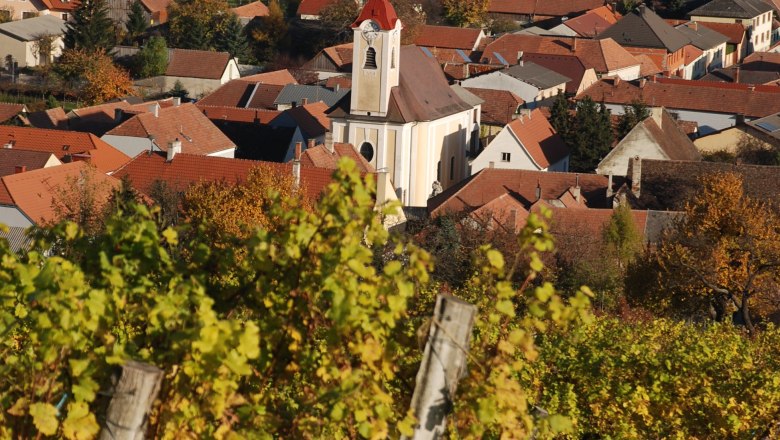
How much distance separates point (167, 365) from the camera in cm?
601

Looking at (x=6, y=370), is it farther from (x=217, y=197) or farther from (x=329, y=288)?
(x=217, y=197)

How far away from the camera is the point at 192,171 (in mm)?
35344

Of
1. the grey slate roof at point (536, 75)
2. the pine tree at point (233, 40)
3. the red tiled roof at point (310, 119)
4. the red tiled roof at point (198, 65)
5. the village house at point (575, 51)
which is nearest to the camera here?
the red tiled roof at point (310, 119)

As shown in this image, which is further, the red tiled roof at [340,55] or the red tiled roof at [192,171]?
the red tiled roof at [340,55]

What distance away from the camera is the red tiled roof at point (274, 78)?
5827cm

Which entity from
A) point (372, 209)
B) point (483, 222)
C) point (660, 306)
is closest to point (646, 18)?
point (483, 222)

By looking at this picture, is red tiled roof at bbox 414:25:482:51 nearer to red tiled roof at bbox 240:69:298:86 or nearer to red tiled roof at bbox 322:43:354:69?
red tiled roof at bbox 322:43:354:69

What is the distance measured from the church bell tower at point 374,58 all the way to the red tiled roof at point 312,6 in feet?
117

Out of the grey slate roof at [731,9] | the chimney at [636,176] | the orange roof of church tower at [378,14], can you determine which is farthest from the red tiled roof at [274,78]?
the grey slate roof at [731,9]

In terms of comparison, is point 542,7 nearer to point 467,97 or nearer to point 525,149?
point 467,97

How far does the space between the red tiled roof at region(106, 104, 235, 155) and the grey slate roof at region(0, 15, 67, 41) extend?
86.5 feet

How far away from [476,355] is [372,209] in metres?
0.87

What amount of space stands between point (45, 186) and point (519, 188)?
13709 millimetres

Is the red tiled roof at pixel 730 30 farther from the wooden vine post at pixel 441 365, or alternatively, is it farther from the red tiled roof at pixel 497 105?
the wooden vine post at pixel 441 365
